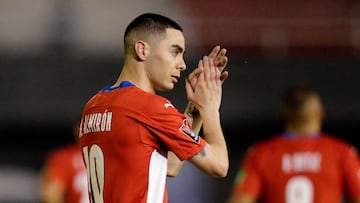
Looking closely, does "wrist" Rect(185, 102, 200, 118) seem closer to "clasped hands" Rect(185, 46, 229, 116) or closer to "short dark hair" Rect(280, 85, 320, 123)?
"clasped hands" Rect(185, 46, 229, 116)

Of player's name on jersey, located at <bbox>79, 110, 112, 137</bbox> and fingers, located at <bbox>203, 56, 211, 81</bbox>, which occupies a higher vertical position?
fingers, located at <bbox>203, 56, 211, 81</bbox>

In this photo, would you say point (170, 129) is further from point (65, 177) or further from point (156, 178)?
point (65, 177)

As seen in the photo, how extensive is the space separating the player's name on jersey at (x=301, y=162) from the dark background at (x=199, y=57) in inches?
140

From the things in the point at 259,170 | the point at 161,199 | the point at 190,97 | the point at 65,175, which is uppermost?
the point at 190,97

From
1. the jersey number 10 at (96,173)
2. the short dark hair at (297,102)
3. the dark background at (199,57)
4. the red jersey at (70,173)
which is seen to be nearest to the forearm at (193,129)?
the jersey number 10 at (96,173)

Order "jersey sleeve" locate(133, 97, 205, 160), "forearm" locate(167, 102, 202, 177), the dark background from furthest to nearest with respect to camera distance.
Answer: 1. the dark background
2. "forearm" locate(167, 102, 202, 177)
3. "jersey sleeve" locate(133, 97, 205, 160)

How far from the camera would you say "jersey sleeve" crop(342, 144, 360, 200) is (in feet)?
25.5

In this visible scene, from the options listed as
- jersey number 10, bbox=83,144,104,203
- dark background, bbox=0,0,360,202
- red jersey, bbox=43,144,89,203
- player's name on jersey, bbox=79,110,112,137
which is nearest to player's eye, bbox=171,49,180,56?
player's name on jersey, bbox=79,110,112,137

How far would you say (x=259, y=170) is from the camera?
7953mm

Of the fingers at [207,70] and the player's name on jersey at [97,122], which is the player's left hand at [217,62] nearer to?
the fingers at [207,70]

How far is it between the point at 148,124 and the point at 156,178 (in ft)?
0.76

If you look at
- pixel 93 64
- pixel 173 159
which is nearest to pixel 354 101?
pixel 93 64

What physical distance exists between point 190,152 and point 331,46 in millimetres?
7462

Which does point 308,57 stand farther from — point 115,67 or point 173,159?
point 173,159
